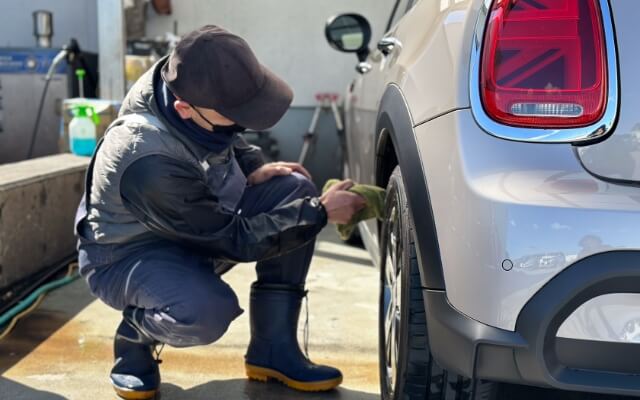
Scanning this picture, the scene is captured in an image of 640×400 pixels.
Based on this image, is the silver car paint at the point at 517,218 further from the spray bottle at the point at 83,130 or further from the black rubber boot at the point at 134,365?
the spray bottle at the point at 83,130

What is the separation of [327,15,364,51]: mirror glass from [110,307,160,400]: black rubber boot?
5.64 feet

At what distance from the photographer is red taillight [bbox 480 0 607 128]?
1329 millimetres

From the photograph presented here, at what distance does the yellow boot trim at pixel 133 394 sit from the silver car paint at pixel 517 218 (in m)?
1.23

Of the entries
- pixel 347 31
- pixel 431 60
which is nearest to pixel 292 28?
pixel 347 31

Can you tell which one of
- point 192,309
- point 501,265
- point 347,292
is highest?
point 501,265

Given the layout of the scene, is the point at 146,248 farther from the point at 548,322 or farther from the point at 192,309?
the point at 548,322

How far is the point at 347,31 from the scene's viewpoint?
3.44 metres

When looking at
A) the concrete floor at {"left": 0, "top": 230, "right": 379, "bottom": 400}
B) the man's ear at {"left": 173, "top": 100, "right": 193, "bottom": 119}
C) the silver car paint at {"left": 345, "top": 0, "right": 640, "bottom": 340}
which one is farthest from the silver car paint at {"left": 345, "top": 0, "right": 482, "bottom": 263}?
the concrete floor at {"left": 0, "top": 230, "right": 379, "bottom": 400}

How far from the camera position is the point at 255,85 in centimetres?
204

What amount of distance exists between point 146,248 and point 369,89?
1.08 metres

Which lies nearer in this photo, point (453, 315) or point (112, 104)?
point (453, 315)

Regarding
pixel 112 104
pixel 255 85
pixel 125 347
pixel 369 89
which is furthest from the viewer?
pixel 112 104

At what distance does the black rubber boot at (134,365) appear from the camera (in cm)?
228

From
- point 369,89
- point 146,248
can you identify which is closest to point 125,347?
point 146,248
